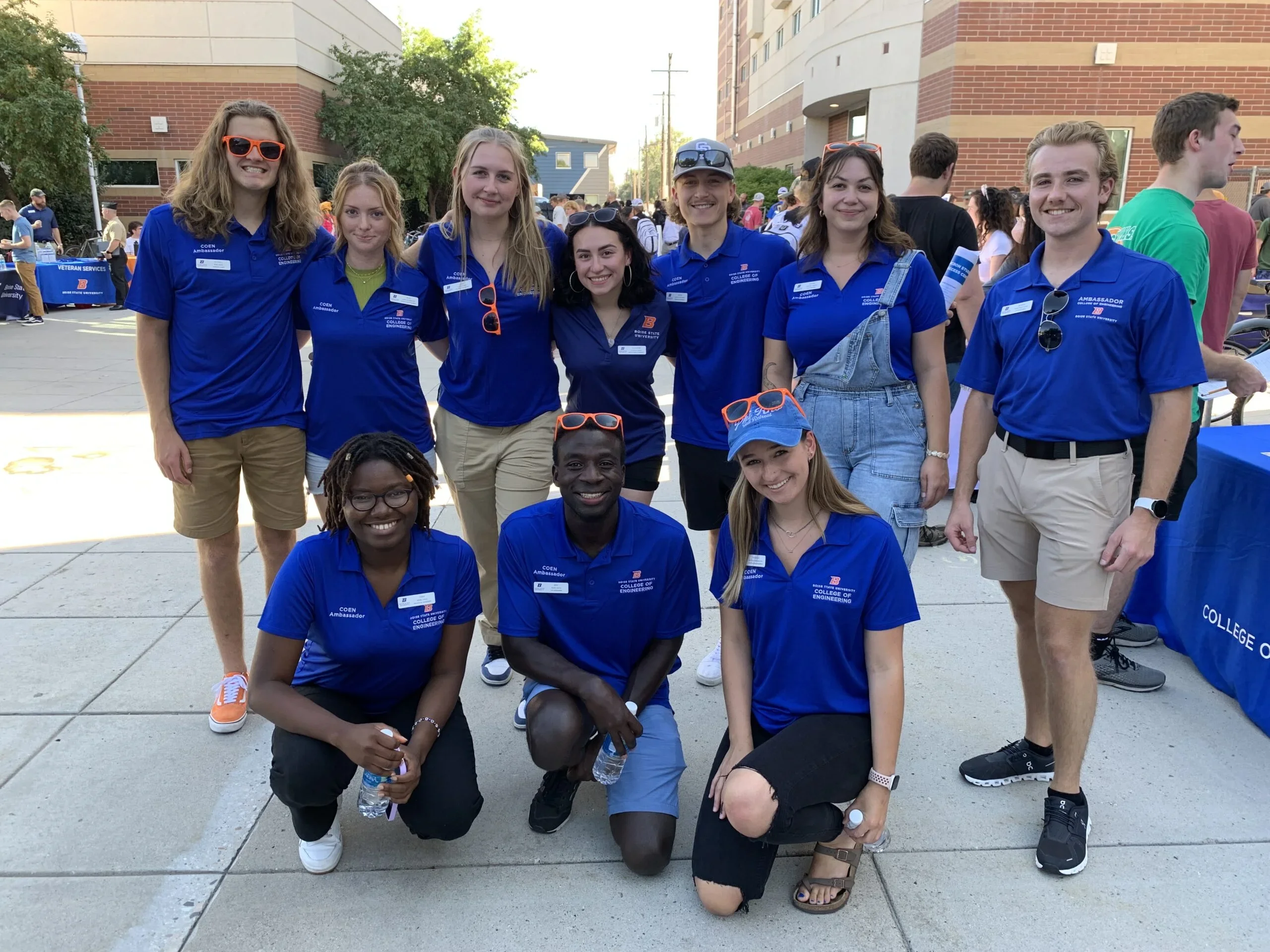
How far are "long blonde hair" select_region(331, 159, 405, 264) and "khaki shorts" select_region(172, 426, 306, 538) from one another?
0.79 metres

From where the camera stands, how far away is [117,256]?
1702cm

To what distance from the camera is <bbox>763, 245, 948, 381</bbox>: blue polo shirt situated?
306 centimetres

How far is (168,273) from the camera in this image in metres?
3.24

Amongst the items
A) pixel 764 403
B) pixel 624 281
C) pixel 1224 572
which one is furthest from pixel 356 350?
pixel 1224 572

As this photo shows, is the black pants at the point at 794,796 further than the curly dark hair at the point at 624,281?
No

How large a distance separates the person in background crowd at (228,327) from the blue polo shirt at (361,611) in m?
0.81

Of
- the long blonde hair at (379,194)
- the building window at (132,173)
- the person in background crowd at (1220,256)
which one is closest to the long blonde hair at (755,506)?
the long blonde hair at (379,194)

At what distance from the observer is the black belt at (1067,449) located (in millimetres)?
2619

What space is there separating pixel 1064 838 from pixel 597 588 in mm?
1597

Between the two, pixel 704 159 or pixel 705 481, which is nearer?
pixel 704 159

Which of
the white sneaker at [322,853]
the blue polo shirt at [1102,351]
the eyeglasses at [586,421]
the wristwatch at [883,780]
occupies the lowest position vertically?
the white sneaker at [322,853]

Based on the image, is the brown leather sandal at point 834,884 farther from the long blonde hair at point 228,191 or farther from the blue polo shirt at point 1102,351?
the long blonde hair at point 228,191

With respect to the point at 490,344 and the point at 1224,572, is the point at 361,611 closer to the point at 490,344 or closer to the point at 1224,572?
the point at 490,344

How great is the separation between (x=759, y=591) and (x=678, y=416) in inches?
46.7
